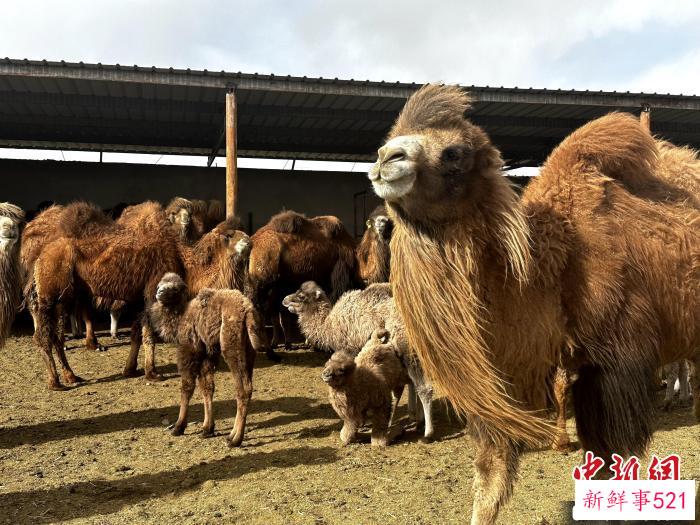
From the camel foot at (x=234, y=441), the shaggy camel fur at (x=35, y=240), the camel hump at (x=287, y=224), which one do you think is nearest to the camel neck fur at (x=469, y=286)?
the camel foot at (x=234, y=441)

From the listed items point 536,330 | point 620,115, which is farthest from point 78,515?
point 620,115

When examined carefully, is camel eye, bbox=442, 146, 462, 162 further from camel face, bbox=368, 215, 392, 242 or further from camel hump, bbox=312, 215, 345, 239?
camel hump, bbox=312, 215, 345, 239

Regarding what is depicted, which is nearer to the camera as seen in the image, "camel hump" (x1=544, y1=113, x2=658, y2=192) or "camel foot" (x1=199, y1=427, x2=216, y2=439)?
"camel hump" (x1=544, y1=113, x2=658, y2=192)

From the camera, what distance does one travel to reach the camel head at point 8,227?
207 inches

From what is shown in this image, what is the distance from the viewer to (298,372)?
8.63 metres

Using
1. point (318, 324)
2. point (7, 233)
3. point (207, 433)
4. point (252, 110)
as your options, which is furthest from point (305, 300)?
point (252, 110)

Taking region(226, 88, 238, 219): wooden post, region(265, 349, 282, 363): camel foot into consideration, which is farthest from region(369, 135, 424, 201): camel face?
region(265, 349, 282, 363): camel foot

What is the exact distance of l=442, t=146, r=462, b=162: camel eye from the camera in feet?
7.54

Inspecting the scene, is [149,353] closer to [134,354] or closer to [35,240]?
[134,354]

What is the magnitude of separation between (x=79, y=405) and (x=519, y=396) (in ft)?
19.8

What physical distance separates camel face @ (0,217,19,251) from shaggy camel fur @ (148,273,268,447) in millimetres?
1438

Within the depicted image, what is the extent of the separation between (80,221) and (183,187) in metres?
10.7

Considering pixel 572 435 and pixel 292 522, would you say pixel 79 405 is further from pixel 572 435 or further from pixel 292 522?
pixel 572 435

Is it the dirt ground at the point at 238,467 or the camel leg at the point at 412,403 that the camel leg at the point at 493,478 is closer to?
the dirt ground at the point at 238,467
